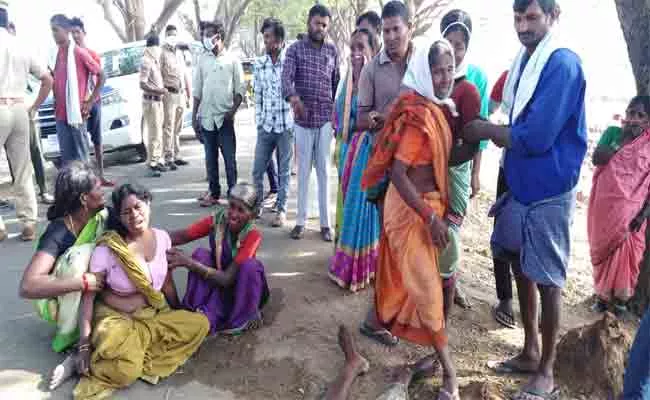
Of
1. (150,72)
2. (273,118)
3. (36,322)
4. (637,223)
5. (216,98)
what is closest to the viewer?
(36,322)

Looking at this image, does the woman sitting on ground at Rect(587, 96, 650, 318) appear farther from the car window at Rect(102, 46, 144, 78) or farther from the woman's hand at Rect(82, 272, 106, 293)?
the car window at Rect(102, 46, 144, 78)

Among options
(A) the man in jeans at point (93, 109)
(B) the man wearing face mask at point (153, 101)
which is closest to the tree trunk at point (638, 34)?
(A) the man in jeans at point (93, 109)

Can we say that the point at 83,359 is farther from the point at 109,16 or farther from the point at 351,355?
the point at 109,16

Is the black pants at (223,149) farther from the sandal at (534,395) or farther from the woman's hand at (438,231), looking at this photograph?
the sandal at (534,395)

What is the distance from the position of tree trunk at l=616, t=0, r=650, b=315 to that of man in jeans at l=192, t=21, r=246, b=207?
365cm

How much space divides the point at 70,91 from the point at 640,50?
5.46 meters

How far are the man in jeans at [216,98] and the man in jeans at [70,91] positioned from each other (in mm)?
1324

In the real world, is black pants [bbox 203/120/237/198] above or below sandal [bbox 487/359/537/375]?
above

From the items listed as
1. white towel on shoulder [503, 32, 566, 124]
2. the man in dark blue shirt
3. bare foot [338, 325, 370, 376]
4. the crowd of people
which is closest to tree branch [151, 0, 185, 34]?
the crowd of people

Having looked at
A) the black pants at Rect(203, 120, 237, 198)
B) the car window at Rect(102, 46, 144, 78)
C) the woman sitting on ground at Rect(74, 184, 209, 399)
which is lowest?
the woman sitting on ground at Rect(74, 184, 209, 399)

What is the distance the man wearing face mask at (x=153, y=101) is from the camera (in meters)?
7.64

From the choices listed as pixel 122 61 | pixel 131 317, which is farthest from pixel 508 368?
pixel 122 61

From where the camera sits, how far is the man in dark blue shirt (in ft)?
8.16

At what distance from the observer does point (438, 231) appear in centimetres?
256
